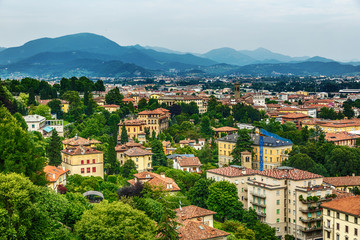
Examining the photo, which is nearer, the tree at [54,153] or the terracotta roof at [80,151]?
the tree at [54,153]

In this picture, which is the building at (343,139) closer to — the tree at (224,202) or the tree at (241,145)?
the tree at (241,145)


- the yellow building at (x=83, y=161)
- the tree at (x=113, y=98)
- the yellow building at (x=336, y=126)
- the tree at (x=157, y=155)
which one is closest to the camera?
the yellow building at (x=83, y=161)

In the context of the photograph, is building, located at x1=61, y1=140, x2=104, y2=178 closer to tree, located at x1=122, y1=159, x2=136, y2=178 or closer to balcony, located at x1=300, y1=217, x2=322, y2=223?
tree, located at x1=122, y1=159, x2=136, y2=178

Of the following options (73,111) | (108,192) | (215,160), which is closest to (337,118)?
(215,160)

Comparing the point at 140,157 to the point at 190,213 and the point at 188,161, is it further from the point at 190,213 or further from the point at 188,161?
the point at 190,213

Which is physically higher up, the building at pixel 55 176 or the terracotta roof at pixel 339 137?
the building at pixel 55 176

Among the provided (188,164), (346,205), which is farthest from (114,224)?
(188,164)

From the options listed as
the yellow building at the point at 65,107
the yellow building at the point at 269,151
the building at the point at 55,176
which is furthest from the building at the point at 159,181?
the yellow building at the point at 65,107
